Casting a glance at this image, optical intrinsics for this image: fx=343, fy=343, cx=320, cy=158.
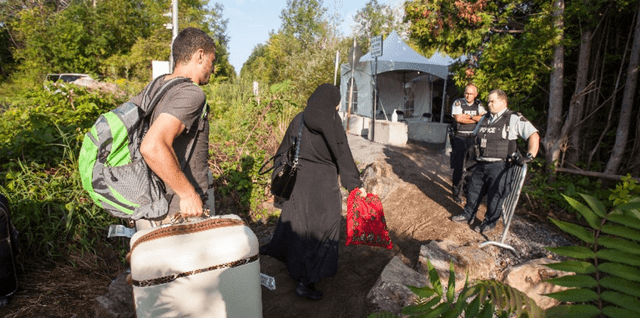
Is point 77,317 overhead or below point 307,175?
below

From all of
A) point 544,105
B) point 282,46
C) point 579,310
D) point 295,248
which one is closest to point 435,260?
point 295,248

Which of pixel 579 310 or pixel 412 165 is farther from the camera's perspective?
pixel 412 165

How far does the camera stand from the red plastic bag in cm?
391

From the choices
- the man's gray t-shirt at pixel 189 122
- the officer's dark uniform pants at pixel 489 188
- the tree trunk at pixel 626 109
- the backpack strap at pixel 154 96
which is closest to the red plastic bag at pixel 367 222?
the officer's dark uniform pants at pixel 489 188

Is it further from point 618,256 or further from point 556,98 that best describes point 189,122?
point 556,98

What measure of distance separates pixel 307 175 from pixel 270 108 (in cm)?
414

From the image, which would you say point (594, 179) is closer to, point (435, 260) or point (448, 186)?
point (448, 186)

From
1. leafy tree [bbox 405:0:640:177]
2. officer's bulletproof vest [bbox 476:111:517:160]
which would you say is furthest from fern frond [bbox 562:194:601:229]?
leafy tree [bbox 405:0:640:177]

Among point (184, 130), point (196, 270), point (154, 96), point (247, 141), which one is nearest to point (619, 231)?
point (196, 270)

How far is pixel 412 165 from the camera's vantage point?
25.2ft

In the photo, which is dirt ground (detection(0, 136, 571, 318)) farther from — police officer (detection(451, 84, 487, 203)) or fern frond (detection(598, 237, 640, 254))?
fern frond (detection(598, 237, 640, 254))

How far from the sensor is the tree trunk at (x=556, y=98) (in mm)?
5137

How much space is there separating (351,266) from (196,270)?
2.68 metres

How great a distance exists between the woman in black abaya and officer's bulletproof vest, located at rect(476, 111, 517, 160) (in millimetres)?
2209
